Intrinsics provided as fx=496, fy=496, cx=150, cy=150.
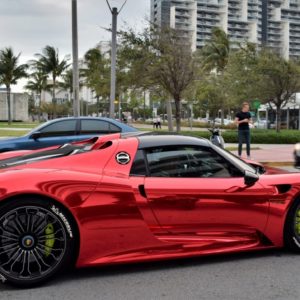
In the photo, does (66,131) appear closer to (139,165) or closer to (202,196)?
(139,165)

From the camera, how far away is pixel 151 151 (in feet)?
15.1

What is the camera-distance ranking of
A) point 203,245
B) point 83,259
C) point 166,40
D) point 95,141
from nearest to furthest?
point 83,259 → point 203,245 → point 95,141 → point 166,40

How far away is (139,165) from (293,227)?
1.65 meters

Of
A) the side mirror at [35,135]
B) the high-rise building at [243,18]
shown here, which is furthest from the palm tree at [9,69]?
the high-rise building at [243,18]

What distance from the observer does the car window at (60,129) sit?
10648 mm

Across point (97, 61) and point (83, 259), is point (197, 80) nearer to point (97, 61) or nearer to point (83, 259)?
point (83, 259)

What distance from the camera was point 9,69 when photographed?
56.8m

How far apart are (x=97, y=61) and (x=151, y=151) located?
57.3 metres

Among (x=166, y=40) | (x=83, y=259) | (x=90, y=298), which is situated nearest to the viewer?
(x=90, y=298)

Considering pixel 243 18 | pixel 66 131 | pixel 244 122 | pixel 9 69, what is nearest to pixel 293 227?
pixel 66 131

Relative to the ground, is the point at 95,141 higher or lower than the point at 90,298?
higher

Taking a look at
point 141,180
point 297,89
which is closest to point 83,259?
point 141,180

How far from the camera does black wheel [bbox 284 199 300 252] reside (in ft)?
15.7

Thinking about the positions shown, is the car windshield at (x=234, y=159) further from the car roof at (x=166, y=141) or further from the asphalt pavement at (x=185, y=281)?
the asphalt pavement at (x=185, y=281)
